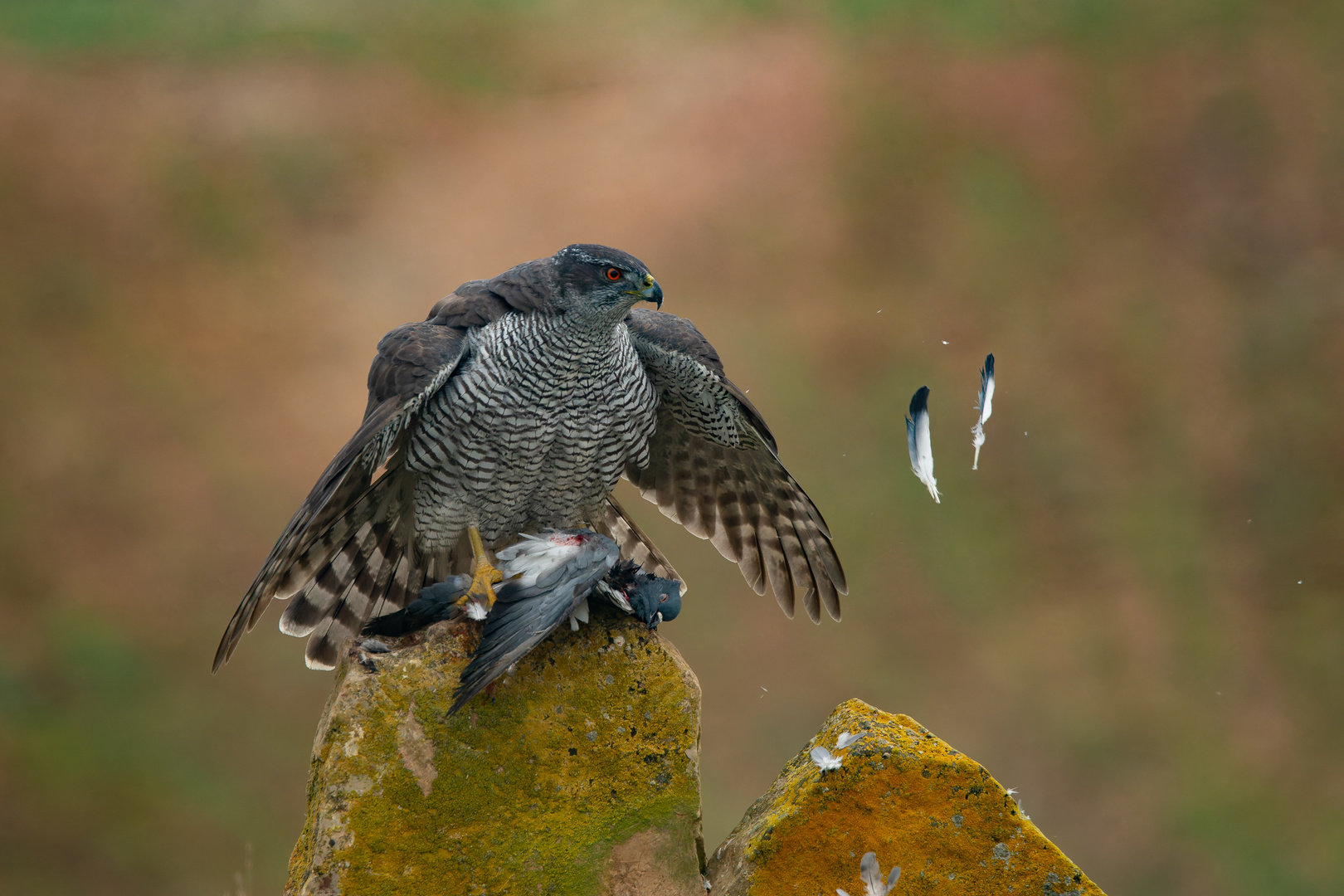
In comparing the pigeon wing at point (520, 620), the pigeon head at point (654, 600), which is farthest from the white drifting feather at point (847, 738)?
the pigeon wing at point (520, 620)

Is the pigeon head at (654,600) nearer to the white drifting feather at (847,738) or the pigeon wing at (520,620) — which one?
the pigeon wing at (520,620)

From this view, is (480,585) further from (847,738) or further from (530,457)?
(847,738)

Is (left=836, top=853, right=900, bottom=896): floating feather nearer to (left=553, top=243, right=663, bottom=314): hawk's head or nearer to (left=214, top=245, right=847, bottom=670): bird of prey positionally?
(left=214, top=245, right=847, bottom=670): bird of prey

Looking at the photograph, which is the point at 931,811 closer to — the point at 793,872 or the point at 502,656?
the point at 793,872

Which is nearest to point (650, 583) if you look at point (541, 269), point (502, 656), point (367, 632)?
point (502, 656)

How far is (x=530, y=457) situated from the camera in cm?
317

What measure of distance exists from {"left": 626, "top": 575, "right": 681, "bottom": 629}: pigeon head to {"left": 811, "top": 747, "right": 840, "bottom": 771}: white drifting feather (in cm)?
52

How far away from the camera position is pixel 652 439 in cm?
384

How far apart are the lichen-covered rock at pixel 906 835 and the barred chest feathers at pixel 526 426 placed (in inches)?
47.7

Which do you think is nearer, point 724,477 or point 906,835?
point 906,835

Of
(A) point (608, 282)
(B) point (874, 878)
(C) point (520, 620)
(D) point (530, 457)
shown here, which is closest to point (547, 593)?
(C) point (520, 620)

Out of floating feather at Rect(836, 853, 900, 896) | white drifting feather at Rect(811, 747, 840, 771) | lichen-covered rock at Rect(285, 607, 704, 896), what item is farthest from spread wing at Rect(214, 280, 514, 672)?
floating feather at Rect(836, 853, 900, 896)

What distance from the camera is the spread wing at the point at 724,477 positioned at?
11.2ft

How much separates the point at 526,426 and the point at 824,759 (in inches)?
50.1
